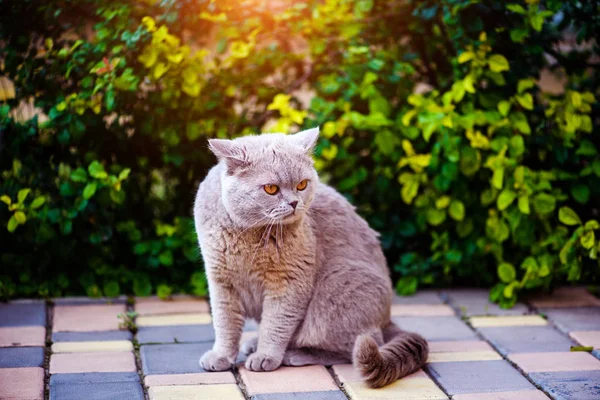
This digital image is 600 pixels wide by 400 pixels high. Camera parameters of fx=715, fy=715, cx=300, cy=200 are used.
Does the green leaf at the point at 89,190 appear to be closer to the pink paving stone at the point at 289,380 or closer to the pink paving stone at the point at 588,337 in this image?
the pink paving stone at the point at 289,380

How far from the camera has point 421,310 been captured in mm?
3492

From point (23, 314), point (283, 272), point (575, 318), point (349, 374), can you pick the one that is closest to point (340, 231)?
point (283, 272)

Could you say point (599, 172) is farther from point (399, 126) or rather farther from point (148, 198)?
point (148, 198)

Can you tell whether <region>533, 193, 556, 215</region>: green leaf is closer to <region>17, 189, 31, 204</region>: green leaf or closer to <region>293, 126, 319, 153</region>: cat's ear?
<region>293, 126, 319, 153</region>: cat's ear

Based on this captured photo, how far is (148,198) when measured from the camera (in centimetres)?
392

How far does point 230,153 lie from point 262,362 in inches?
31.6

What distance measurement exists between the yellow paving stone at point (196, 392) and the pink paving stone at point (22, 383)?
15.4 inches

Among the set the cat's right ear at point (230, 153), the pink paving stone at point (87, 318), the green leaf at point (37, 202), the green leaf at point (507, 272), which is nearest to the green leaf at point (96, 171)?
the green leaf at point (37, 202)

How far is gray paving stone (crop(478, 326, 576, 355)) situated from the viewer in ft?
9.81

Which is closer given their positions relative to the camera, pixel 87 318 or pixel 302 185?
pixel 302 185

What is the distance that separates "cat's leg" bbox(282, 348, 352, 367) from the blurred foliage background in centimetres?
96

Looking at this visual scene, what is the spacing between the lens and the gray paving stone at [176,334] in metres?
3.04

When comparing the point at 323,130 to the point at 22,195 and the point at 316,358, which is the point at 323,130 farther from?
the point at 22,195

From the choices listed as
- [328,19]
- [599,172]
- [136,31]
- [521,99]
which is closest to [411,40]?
[328,19]
